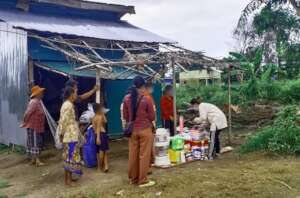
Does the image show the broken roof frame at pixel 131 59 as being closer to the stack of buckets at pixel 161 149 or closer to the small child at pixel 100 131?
the small child at pixel 100 131

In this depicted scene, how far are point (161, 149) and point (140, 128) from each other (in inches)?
56.5

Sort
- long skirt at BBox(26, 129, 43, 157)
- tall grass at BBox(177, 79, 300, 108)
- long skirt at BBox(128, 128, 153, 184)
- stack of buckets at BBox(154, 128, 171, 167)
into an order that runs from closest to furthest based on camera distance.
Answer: long skirt at BBox(128, 128, 153, 184) → stack of buckets at BBox(154, 128, 171, 167) → long skirt at BBox(26, 129, 43, 157) → tall grass at BBox(177, 79, 300, 108)

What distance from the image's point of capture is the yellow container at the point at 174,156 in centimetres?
839

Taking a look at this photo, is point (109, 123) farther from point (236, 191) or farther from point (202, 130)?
point (236, 191)

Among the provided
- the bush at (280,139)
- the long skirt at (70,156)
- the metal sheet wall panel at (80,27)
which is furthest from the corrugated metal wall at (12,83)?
the bush at (280,139)

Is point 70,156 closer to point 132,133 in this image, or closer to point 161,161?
point 132,133

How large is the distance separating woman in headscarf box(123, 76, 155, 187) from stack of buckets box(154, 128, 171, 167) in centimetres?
118

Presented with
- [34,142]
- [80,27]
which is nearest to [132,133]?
[34,142]

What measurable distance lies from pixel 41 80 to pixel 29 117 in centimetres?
326

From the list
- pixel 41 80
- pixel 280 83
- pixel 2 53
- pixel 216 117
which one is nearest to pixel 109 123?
pixel 41 80

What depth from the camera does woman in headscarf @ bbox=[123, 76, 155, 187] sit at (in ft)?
22.7

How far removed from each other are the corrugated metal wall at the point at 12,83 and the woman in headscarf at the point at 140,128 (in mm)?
4280

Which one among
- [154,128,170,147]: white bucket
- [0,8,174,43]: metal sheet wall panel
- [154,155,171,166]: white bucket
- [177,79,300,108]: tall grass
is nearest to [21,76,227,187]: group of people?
[154,155,171,166]: white bucket

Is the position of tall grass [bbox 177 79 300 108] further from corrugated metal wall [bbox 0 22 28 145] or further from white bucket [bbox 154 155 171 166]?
white bucket [bbox 154 155 171 166]
